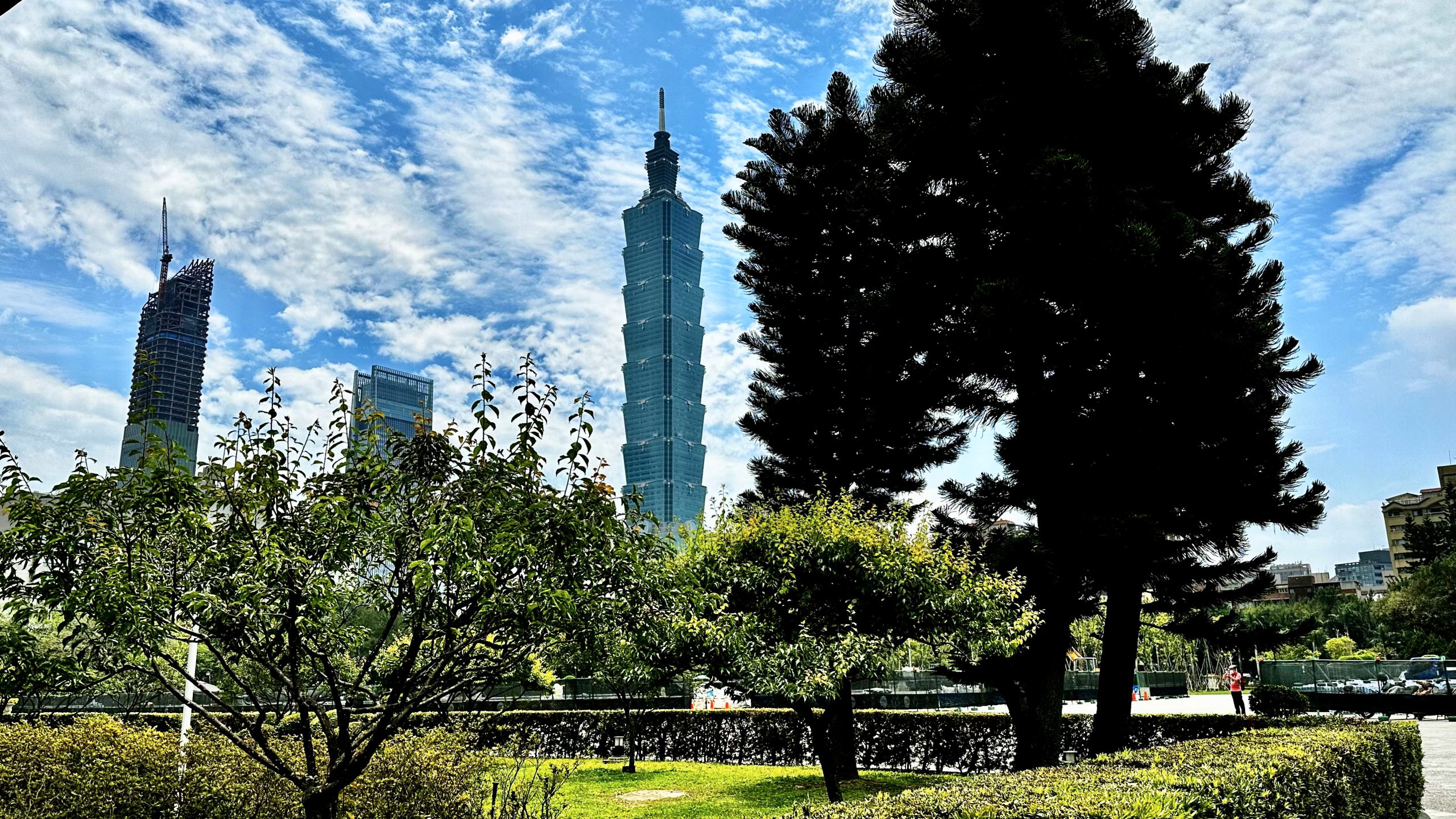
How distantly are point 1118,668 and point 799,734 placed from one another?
20.1 ft

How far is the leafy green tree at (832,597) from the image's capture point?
892cm

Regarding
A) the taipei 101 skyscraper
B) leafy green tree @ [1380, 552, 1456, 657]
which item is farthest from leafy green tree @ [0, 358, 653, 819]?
the taipei 101 skyscraper

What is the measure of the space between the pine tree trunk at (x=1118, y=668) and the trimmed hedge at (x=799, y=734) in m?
0.59

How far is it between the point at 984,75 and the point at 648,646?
933 centimetres

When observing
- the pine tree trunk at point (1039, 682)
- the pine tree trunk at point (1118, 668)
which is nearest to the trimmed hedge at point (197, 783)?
the pine tree trunk at point (1039, 682)

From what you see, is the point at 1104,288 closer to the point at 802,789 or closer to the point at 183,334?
the point at 802,789

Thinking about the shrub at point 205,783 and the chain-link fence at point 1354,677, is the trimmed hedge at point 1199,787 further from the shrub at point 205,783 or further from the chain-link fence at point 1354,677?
the chain-link fence at point 1354,677

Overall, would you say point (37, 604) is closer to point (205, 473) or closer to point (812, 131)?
point (205, 473)

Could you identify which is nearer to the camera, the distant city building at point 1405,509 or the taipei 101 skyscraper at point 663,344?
the distant city building at point 1405,509

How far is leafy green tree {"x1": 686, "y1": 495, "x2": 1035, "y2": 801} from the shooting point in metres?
8.92

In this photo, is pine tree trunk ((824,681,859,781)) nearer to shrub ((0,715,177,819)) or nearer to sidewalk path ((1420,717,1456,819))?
sidewalk path ((1420,717,1456,819))

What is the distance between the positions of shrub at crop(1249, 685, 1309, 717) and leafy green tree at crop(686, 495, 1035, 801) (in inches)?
295

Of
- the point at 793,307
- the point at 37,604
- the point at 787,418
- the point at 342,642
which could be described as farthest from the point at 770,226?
the point at 37,604

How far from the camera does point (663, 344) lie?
16100 centimetres
